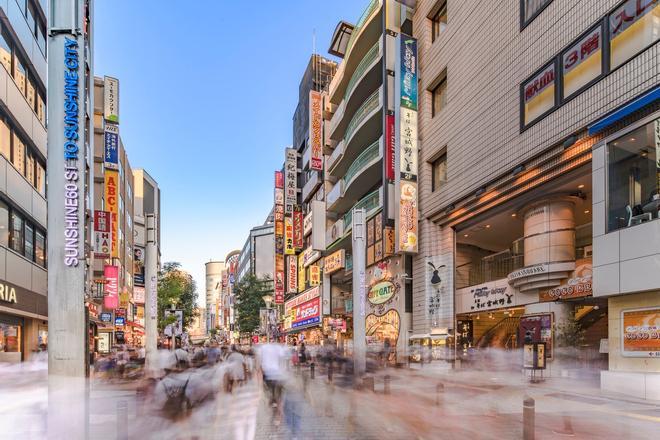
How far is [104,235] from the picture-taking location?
32906 millimetres

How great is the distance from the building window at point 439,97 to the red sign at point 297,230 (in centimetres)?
2844

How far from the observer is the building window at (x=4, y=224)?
20250mm

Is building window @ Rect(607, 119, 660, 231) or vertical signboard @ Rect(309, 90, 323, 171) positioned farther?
vertical signboard @ Rect(309, 90, 323, 171)

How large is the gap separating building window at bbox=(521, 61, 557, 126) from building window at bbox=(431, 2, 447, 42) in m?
9.25

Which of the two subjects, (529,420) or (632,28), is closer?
(529,420)

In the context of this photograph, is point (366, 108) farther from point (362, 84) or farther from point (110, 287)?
point (110, 287)

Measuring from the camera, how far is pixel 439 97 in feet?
91.8

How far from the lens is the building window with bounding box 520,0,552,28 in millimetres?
19031

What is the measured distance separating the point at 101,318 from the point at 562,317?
36.5m

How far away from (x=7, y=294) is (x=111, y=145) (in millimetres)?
17317

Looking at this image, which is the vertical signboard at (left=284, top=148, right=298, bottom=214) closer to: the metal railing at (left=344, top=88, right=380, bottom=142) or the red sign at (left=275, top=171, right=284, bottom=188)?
the red sign at (left=275, top=171, right=284, bottom=188)

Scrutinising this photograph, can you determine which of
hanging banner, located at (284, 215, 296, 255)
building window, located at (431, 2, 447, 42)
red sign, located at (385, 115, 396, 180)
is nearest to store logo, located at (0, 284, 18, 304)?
red sign, located at (385, 115, 396, 180)

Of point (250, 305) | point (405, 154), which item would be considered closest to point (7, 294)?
point (405, 154)

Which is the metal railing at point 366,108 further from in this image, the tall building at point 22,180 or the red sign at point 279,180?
the red sign at point 279,180
